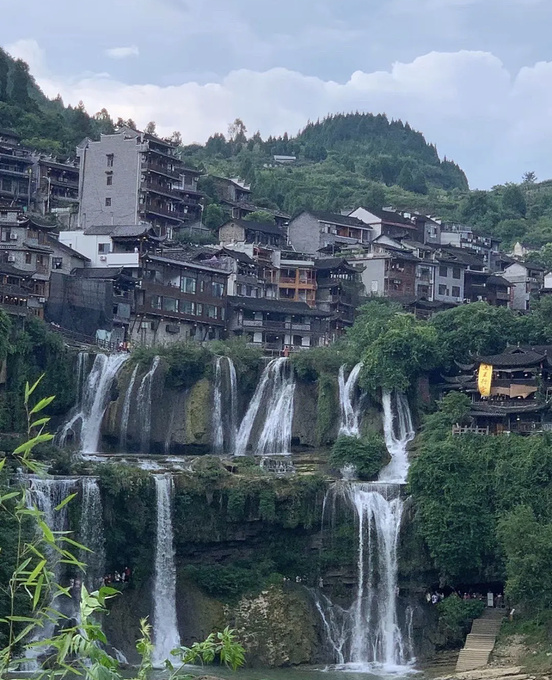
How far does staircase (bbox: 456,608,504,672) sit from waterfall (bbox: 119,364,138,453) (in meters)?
24.0

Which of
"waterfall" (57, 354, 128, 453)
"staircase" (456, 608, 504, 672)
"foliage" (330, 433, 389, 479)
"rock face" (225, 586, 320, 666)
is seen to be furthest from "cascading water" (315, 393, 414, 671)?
"waterfall" (57, 354, 128, 453)

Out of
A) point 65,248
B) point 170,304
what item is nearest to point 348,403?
point 170,304

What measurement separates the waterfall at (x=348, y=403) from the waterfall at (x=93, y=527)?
19.2 m

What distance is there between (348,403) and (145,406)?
39.8ft

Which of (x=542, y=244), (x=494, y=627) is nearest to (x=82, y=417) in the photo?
(x=494, y=627)

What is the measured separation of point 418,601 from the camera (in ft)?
209

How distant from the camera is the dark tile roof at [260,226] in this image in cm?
10794

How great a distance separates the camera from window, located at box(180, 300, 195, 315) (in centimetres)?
8831

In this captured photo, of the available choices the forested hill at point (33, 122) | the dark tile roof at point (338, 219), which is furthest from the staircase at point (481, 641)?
the forested hill at point (33, 122)

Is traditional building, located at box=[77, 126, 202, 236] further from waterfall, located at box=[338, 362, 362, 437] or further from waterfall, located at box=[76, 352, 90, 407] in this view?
waterfall, located at box=[338, 362, 362, 437]

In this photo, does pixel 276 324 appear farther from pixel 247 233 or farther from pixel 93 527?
pixel 93 527

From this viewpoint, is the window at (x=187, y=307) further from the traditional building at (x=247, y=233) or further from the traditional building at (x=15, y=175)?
the traditional building at (x=15, y=175)

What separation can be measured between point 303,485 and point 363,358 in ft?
47.4

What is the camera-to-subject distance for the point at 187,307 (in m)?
88.6
